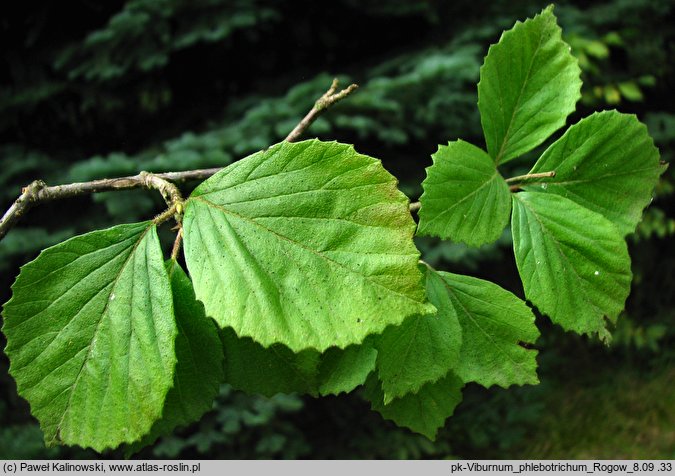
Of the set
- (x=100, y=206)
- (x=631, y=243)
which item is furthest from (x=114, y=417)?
(x=631, y=243)

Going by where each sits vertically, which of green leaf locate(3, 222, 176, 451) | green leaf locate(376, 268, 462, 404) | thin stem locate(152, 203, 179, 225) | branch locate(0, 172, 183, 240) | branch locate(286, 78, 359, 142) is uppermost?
branch locate(0, 172, 183, 240)

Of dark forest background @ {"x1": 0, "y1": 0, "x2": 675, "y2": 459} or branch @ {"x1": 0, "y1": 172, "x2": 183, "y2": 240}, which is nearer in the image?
branch @ {"x1": 0, "y1": 172, "x2": 183, "y2": 240}

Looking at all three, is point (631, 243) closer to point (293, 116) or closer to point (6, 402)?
point (293, 116)

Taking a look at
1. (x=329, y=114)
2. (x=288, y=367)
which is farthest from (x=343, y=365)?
(x=329, y=114)

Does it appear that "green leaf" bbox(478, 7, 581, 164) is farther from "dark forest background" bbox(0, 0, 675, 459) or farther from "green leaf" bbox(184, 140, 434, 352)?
"dark forest background" bbox(0, 0, 675, 459)

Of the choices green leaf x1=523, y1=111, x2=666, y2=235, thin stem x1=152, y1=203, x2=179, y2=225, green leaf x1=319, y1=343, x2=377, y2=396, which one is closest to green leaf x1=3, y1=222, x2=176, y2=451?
thin stem x1=152, y1=203, x2=179, y2=225

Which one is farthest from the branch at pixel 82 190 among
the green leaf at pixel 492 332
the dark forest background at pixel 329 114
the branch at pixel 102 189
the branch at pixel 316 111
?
the dark forest background at pixel 329 114

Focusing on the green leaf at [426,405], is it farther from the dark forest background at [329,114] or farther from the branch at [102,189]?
the dark forest background at [329,114]
